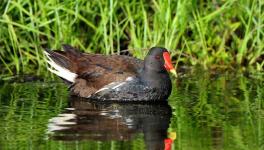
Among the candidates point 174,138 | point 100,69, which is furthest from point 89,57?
point 174,138

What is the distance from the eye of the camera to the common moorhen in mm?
10031

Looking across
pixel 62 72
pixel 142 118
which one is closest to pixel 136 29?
pixel 62 72

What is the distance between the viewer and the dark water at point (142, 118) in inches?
302

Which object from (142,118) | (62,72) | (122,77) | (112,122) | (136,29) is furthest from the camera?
(136,29)

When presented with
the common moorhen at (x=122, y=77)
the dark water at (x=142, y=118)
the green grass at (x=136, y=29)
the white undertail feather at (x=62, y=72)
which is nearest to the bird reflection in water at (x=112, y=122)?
the dark water at (x=142, y=118)

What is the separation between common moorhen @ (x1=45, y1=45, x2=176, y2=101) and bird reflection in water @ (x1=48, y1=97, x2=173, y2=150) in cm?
15

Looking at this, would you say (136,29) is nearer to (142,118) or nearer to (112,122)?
(142,118)

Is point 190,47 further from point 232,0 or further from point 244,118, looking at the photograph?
point 244,118

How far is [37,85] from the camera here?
10719 mm

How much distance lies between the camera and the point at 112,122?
8.62 metres

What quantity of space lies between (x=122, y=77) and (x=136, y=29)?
184 cm

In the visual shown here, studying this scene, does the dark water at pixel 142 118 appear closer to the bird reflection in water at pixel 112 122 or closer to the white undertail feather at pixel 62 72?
the bird reflection in water at pixel 112 122

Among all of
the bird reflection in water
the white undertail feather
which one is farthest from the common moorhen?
the bird reflection in water

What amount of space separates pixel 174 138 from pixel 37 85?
3.22 metres
